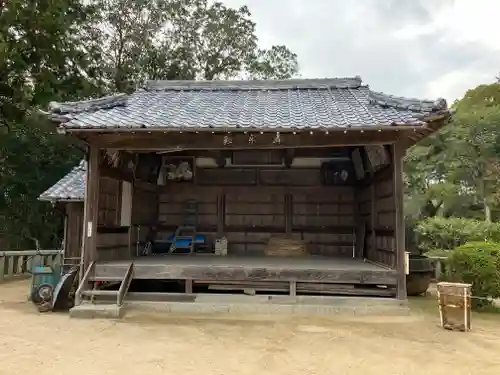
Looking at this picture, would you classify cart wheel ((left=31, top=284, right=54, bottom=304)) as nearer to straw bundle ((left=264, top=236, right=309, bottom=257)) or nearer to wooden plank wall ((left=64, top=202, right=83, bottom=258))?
wooden plank wall ((left=64, top=202, right=83, bottom=258))

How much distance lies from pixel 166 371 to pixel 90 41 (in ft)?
56.2

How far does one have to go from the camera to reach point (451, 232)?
1231cm

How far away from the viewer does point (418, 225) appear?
44.4 ft

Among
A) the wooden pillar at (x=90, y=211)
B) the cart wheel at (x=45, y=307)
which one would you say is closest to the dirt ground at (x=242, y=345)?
the cart wheel at (x=45, y=307)

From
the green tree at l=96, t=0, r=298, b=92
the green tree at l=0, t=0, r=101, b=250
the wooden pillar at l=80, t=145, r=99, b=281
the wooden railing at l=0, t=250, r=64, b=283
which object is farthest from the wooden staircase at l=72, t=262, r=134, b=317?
the green tree at l=96, t=0, r=298, b=92

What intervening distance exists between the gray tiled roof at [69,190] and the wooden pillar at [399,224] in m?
6.30

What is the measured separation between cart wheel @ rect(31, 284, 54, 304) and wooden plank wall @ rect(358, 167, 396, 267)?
19.2 ft

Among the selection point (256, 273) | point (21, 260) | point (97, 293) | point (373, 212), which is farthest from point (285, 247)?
point (21, 260)

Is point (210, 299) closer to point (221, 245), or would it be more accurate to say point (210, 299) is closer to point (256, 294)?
point (256, 294)

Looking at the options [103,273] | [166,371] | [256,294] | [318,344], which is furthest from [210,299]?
[166,371]

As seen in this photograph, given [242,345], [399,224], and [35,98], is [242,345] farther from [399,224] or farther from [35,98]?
[35,98]

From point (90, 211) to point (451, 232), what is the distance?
388 inches

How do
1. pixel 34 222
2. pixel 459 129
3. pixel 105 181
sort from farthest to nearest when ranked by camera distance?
pixel 459 129
pixel 34 222
pixel 105 181

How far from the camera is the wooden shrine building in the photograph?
7.06 metres
